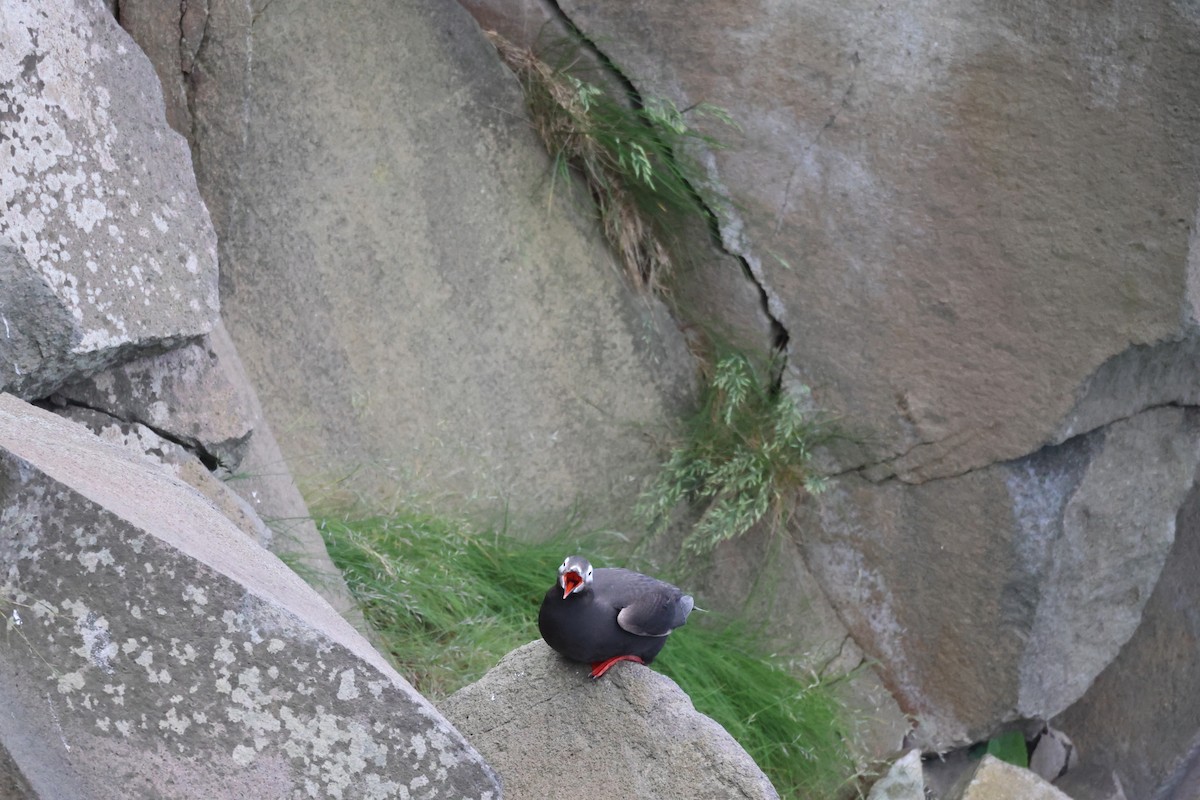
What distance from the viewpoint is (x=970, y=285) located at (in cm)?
367

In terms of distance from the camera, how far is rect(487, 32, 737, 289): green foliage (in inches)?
147

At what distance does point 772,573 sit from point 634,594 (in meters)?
1.90

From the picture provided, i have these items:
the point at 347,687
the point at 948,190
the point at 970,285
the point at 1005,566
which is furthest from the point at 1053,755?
the point at 347,687

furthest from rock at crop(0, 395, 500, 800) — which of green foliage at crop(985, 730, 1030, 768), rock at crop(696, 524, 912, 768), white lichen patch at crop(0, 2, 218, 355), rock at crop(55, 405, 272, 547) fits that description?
green foliage at crop(985, 730, 1030, 768)

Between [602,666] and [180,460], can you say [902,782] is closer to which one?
[602,666]

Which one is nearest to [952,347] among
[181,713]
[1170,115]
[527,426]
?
[1170,115]

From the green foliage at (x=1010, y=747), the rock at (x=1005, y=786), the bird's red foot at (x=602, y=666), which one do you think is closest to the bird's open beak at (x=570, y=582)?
the bird's red foot at (x=602, y=666)

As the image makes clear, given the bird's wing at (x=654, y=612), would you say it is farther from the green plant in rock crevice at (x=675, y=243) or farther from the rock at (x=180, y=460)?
the green plant in rock crevice at (x=675, y=243)

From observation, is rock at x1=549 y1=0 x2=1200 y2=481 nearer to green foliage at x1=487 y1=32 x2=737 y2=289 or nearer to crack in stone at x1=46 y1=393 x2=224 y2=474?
green foliage at x1=487 y1=32 x2=737 y2=289

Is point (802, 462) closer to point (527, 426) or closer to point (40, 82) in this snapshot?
point (527, 426)

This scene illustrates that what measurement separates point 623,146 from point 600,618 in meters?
2.00

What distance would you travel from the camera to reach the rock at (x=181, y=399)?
256 cm

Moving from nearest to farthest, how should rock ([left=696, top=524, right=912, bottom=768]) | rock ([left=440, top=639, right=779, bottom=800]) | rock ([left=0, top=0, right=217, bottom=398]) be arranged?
rock ([left=440, top=639, right=779, bottom=800]), rock ([left=0, top=0, right=217, bottom=398]), rock ([left=696, top=524, right=912, bottom=768])

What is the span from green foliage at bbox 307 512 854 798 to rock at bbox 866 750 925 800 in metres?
0.11
